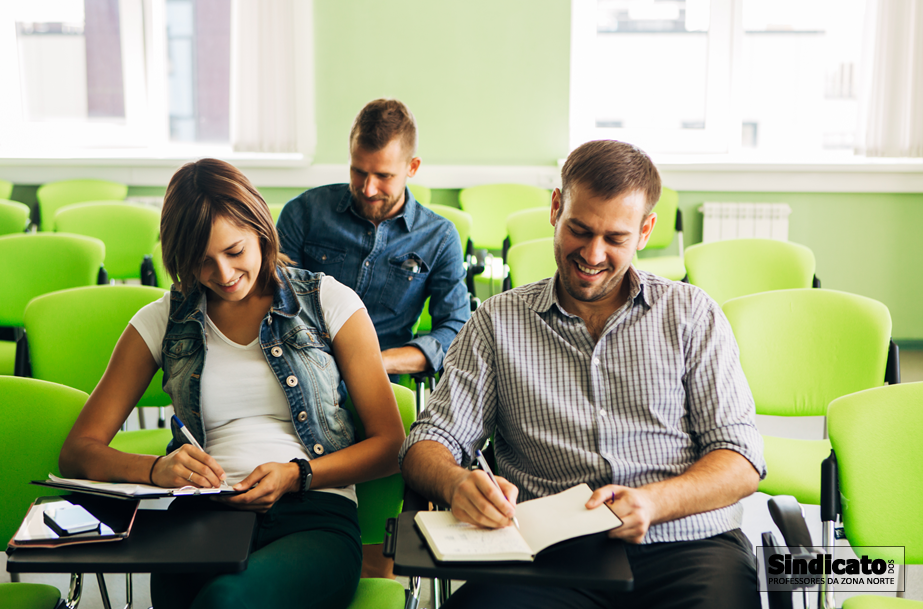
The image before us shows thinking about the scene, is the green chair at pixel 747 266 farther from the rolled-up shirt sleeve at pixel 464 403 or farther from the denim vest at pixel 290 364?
the denim vest at pixel 290 364

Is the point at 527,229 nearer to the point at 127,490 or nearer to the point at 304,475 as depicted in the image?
the point at 304,475

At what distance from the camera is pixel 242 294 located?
1.59 m

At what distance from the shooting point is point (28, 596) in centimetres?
143

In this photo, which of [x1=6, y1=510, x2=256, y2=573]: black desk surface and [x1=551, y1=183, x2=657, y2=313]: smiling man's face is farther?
[x1=551, y1=183, x2=657, y2=313]: smiling man's face

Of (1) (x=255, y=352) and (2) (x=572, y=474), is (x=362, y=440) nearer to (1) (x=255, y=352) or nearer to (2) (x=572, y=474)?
(1) (x=255, y=352)

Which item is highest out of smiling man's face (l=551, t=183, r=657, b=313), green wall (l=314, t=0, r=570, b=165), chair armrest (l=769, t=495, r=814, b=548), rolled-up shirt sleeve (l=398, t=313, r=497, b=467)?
green wall (l=314, t=0, r=570, b=165)

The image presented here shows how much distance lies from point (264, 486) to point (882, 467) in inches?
47.8

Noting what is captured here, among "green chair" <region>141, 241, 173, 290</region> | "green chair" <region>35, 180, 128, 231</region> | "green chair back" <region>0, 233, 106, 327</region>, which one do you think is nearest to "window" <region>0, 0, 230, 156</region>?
"green chair" <region>35, 180, 128, 231</region>

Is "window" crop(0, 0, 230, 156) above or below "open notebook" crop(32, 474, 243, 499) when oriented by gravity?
above

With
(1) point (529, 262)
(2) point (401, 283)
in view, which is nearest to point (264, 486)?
(2) point (401, 283)

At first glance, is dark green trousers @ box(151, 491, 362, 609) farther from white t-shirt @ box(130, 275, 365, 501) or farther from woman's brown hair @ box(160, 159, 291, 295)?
woman's brown hair @ box(160, 159, 291, 295)

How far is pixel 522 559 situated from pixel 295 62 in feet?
14.7

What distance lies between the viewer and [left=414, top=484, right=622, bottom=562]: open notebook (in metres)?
1.09

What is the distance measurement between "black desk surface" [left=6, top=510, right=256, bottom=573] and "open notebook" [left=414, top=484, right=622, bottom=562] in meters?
0.30
